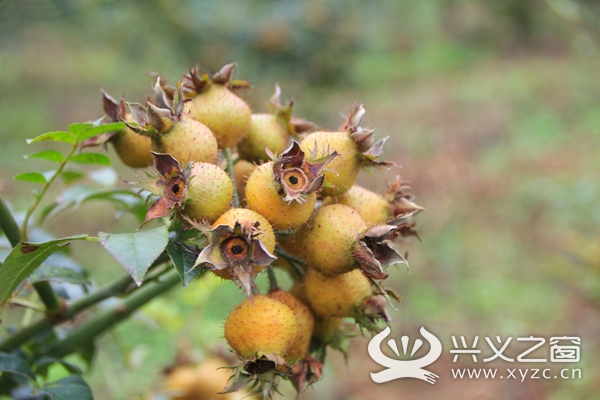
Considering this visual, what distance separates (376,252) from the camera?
0.90 m

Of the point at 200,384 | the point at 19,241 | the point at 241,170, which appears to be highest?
the point at 241,170

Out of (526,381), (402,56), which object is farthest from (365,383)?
(402,56)

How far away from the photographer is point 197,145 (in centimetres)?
91

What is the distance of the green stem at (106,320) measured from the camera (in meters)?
1.13

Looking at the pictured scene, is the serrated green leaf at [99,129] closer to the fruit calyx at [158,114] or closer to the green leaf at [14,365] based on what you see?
the fruit calyx at [158,114]

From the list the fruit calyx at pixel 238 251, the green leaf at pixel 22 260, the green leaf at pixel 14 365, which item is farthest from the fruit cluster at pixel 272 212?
the green leaf at pixel 14 365

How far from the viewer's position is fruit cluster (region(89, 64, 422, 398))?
0.83 metres

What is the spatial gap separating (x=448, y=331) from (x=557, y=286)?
3.29 ft

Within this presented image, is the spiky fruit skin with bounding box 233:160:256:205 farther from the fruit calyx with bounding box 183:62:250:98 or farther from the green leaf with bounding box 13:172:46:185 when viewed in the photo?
the green leaf with bounding box 13:172:46:185

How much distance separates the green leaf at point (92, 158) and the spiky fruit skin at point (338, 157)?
40 centimetres

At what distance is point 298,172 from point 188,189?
0.16 meters

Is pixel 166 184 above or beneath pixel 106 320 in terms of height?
above

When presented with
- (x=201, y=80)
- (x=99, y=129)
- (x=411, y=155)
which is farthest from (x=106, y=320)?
(x=411, y=155)
